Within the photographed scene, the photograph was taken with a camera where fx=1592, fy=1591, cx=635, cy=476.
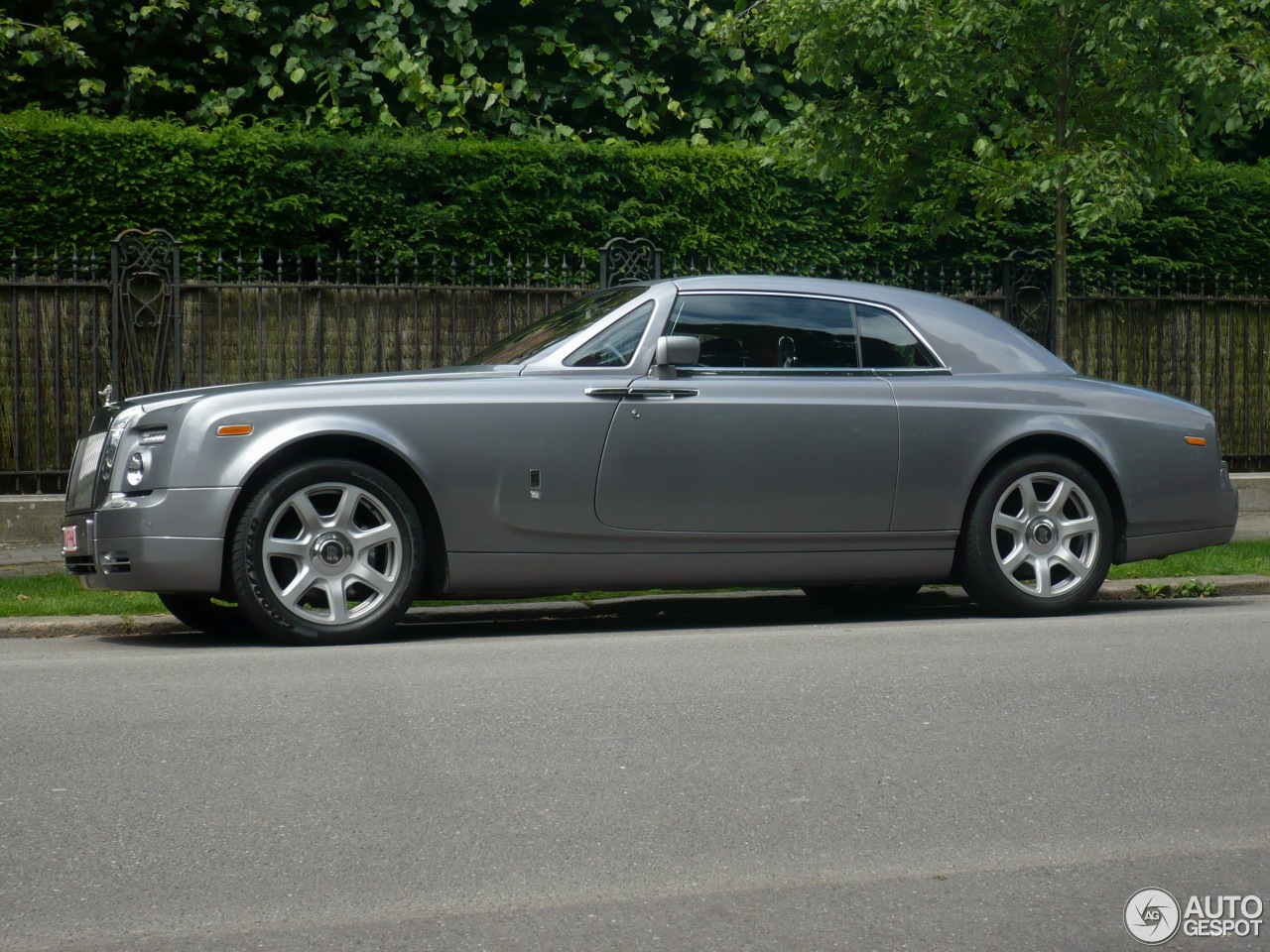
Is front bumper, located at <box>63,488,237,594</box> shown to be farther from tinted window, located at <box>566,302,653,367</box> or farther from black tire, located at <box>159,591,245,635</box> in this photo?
tinted window, located at <box>566,302,653,367</box>

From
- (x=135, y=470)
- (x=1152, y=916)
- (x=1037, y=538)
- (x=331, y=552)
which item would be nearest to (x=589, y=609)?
(x=331, y=552)

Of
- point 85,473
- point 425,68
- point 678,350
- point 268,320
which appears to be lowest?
point 85,473

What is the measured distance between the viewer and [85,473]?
6.84 meters

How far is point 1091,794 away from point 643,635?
10.1ft

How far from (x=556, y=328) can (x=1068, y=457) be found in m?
2.52

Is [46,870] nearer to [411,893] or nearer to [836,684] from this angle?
[411,893]

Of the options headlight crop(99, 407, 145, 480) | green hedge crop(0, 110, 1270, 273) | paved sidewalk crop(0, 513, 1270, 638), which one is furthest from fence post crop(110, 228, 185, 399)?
headlight crop(99, 407, 145, 480)

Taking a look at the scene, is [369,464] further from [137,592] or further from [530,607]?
[137,592]

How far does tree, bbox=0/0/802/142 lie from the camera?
45.6ft

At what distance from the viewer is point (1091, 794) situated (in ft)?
13.9

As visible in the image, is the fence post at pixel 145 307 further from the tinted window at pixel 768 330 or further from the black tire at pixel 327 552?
the tinted window at pixel 768 330

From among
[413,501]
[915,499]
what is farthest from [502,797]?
[915,499]

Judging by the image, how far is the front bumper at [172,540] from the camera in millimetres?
6375

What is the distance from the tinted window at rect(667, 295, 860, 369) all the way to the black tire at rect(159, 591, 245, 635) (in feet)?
8.03
